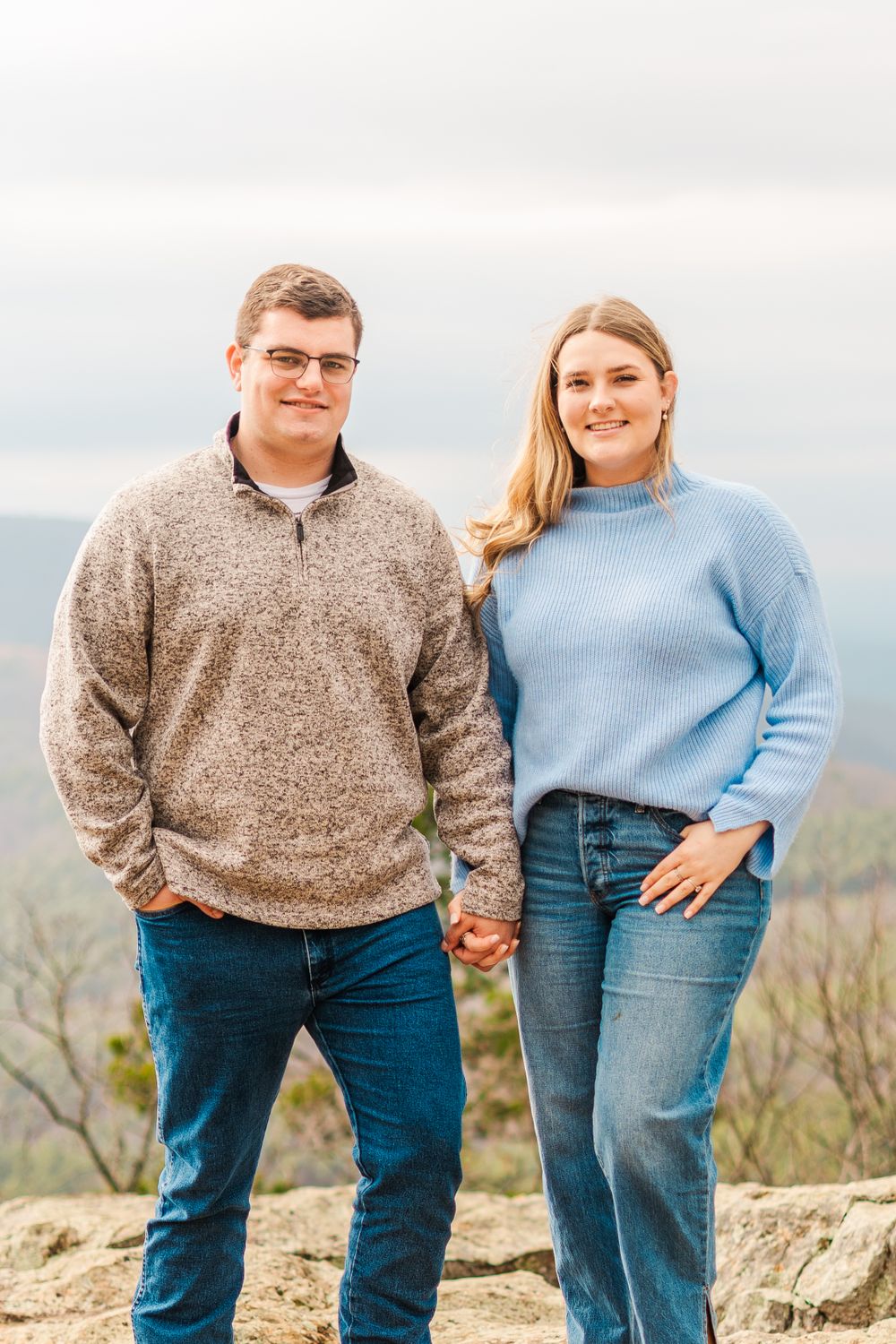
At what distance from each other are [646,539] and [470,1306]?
2.31m

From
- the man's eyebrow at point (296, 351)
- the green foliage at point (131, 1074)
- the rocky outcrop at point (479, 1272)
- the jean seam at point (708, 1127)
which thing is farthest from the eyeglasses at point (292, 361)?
the green foliage at point (131, 1074)

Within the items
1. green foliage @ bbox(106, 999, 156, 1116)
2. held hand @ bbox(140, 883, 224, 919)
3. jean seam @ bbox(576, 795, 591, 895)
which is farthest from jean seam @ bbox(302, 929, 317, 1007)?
green foliage @ bbox(106, 999, 156, 1116)

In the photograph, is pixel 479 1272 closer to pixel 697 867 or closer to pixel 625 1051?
pixel 625 1051

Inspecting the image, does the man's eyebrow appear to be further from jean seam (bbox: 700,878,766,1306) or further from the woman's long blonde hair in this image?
jean seam (bbox: 700,878,766,1306)

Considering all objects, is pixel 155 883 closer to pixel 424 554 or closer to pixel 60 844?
pixel 424 554

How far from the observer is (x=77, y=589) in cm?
242

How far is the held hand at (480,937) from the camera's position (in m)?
2.56

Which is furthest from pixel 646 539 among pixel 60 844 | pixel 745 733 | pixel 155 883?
pixel 60 844

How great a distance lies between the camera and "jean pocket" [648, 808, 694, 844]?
247 cm

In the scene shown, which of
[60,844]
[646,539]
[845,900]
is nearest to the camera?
[646,539]

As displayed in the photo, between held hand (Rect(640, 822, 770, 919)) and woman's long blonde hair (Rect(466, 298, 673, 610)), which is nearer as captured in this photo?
held hand (Rect(640, 822, 770, 919))

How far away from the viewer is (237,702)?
241cm

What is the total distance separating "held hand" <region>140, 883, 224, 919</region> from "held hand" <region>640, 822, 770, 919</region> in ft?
2.59

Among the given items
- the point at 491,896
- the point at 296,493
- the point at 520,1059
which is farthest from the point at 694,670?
the point at 520,1059
